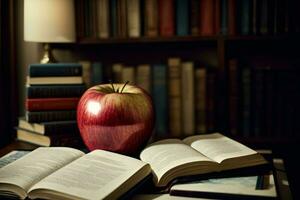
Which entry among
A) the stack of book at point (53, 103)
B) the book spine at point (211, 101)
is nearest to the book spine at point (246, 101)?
the book spine at point (211, 101)

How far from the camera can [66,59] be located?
2.03 meters

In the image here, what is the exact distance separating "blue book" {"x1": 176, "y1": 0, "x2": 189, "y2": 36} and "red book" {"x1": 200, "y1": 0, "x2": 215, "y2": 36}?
0.06 metres

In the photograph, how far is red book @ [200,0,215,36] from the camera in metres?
1.72

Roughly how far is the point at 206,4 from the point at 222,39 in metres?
0.14

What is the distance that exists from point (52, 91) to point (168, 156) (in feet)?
1.63

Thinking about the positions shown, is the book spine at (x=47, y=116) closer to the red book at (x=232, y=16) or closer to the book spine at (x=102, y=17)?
the book spine at (x=102, y=17)

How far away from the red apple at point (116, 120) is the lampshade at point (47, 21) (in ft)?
1.97

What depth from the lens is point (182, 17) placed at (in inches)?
68.3

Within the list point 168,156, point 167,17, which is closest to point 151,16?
A: point 167,17

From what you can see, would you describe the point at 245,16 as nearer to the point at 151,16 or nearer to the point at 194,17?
the point at 194,17

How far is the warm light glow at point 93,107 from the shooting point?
107 cm

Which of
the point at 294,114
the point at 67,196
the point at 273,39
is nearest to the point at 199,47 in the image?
the point at 273,39

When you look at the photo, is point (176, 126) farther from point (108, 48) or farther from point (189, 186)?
point (189, 186)

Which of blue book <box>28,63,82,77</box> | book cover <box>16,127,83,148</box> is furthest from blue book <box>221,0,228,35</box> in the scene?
book cover <box>16,127,83,148</box>
